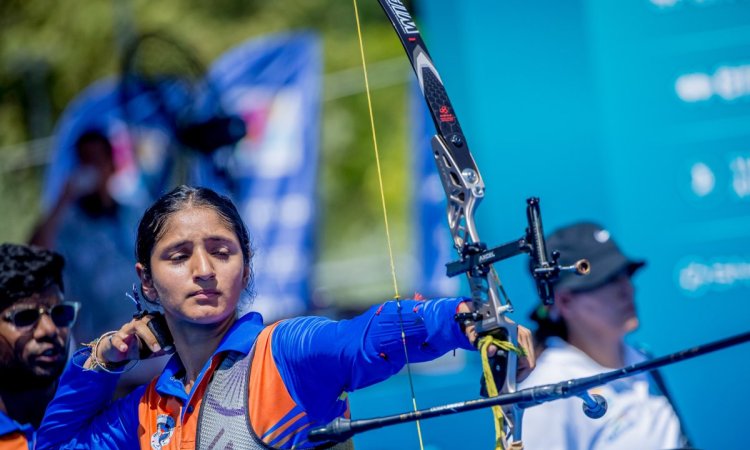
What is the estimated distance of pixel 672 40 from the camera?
15.6 feet

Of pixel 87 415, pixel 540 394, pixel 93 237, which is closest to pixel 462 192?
pixel 540 394

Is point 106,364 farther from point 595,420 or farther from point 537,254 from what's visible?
point 595,420

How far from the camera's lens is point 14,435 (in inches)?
121

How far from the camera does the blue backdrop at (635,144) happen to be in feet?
15.3

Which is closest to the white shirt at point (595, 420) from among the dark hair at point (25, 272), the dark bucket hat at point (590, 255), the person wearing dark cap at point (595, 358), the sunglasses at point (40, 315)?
the person wearing dark cap at point (595, 358)

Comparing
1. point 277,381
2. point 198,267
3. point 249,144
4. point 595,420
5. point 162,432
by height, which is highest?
point 249,144

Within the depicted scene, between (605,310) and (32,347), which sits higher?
(32,347)

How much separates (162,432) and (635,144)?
2969 mm

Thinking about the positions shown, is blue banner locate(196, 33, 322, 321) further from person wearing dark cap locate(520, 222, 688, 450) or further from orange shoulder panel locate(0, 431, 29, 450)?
orange shoulder panel locate(0, 431, 29, 450)

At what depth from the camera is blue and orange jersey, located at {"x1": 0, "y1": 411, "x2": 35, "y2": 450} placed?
10.0 ft

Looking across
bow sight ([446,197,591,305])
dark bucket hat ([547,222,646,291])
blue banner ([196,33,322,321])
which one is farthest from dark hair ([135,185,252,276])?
blue banner ([196,33,322,321])

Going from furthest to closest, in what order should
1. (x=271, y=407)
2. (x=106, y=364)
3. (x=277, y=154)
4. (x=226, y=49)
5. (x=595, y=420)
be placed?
(x=226, y=49) → (x=277, y=154) → (x=595, y=420) → (x=106, y=364) → (x=271, y=407)

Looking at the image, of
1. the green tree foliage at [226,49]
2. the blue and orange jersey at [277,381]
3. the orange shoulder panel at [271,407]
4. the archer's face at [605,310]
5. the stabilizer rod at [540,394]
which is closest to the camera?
the stabilizer rod at [540,394]

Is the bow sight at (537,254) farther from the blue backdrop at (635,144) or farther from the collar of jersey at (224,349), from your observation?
the blue backdrop at (635,144)
